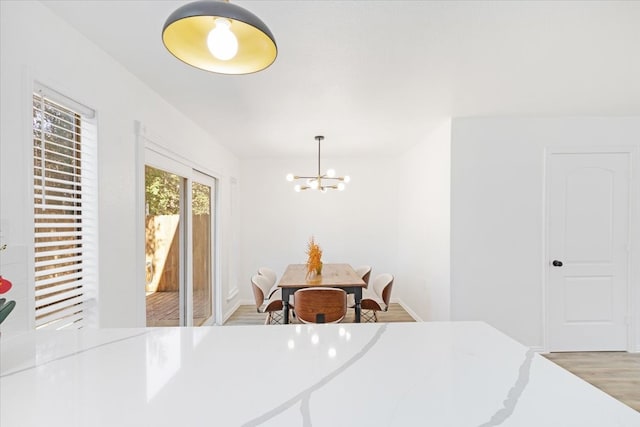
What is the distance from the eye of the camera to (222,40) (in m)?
0.88

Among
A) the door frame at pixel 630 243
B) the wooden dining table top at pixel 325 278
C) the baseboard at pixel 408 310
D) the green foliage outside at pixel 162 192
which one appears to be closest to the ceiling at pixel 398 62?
the door frame at pixel 630 243

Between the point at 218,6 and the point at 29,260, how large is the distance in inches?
55.4

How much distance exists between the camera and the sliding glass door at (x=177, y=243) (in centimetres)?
276

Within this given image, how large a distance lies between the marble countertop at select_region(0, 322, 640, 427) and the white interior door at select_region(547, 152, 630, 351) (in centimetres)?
292

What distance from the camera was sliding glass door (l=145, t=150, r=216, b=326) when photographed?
2.76 metres

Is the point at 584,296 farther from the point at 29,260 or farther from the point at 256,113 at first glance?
the point at 29,260

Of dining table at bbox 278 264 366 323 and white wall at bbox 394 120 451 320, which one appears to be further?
white wall at bbox 394 120 451 320

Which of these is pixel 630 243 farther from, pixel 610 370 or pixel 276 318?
pixel 276 318

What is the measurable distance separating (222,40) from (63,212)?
153 centimetres

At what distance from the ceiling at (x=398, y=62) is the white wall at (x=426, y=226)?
20.4 inches

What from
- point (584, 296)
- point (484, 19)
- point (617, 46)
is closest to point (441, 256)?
point (584, 296)

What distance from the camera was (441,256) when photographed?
3.66 meters

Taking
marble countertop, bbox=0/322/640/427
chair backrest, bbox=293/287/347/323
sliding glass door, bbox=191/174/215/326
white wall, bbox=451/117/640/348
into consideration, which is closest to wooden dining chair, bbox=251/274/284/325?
sliding glass door, bbox=191/174/215/326

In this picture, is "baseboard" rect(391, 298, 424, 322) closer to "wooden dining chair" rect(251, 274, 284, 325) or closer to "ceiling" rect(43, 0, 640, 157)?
"wooden dining chair" rect(251, 274, 284, 325)
